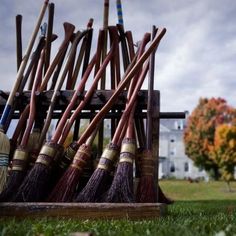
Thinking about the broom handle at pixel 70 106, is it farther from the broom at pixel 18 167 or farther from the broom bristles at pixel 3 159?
the broom bristles at pixel 3 159

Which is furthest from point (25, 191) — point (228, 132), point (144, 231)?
point (228, 132)

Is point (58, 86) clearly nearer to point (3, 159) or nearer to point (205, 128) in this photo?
point (3, 159)

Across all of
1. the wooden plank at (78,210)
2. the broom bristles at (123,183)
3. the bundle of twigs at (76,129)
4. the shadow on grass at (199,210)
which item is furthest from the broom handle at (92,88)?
the shadow on grass at (199,210)

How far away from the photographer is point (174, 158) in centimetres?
6644

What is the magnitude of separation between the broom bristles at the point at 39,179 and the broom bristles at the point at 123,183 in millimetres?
546

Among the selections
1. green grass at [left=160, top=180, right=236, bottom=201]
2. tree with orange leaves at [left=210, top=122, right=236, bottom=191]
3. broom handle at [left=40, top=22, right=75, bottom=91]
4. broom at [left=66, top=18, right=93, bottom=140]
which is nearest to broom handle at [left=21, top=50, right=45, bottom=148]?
broom handle at [left=40, top=22, right=75, bottom=91]

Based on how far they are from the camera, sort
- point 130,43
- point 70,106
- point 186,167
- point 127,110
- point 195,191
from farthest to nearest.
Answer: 1. point 186,167
2. point 195,191
3. point 130,43
4. point 70,106
5. point 127,110

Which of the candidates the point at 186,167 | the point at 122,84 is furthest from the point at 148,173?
the point at 186,167

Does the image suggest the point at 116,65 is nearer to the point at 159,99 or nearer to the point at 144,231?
the point at 159,99

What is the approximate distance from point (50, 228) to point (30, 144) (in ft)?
6.12

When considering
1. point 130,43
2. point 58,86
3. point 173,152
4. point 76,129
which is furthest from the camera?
point 173,152

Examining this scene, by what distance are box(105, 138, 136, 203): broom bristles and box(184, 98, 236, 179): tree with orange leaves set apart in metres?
43.1

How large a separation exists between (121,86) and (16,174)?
3.90 feet

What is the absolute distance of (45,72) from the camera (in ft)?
17.4
